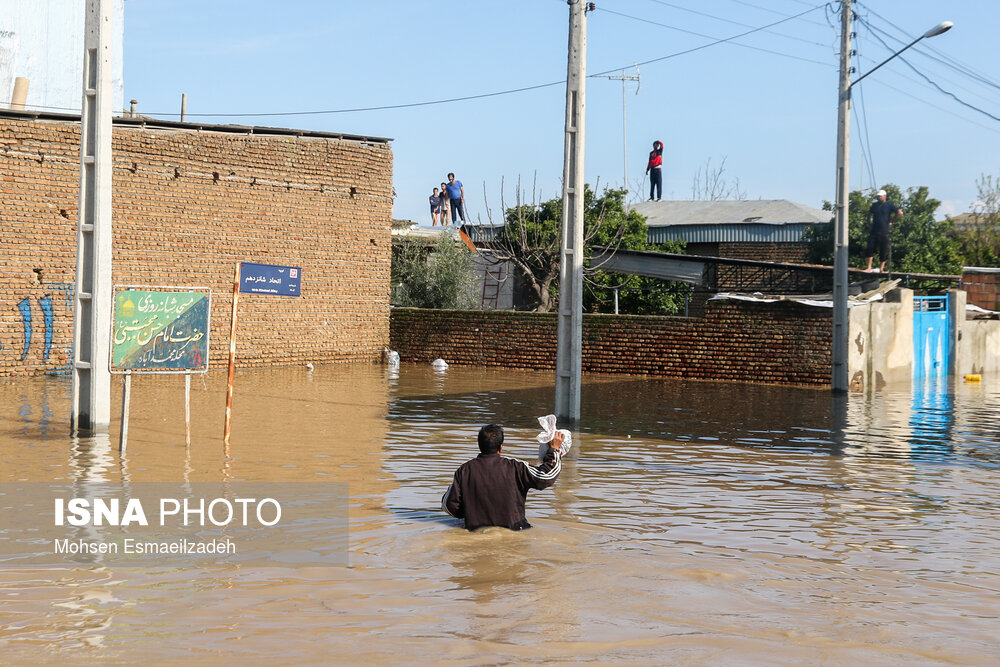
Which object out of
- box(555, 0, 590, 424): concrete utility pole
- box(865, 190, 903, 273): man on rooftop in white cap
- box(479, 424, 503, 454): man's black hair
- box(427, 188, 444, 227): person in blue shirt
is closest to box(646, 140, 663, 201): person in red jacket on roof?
box(427, 188, 444, 227): person in blue shirt

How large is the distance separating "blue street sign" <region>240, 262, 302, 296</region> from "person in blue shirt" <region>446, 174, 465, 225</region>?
26.0 m

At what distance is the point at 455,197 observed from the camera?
4019cm

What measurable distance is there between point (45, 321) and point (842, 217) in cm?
1692

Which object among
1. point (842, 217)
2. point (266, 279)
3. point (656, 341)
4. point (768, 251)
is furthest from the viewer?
point (768, 251)

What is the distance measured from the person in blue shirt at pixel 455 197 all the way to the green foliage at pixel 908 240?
1244 cm

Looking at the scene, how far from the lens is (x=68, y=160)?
23.5 metres

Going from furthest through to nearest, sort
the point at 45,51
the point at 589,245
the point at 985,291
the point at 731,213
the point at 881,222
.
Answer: the point at 731,213
the point at 589,245
the point at 985,291
the point at 45,51
the point at 881,222

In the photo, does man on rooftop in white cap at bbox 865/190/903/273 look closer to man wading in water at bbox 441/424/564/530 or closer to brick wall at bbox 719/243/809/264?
brick wall at bbox 719/243/809/264

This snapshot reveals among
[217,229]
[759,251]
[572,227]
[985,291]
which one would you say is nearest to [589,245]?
[759,251]

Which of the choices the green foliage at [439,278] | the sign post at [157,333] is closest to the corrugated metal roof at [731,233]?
the green foliage at [439,278]

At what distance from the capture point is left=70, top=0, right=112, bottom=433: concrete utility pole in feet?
45.1

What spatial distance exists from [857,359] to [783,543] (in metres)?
16.4

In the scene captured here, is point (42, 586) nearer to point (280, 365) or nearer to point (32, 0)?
point (280, 365)

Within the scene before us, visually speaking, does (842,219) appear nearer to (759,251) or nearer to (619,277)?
(619,277)
